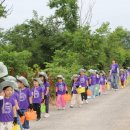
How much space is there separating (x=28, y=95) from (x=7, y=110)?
9.56 feet

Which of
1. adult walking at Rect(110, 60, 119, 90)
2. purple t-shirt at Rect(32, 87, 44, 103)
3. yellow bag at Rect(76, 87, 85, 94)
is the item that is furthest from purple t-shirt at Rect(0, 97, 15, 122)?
adult walking at Rect(110, 60, 119, 90)

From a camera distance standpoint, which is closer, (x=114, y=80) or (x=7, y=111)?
(x=7, y=111)

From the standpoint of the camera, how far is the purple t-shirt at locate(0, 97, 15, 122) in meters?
9.38

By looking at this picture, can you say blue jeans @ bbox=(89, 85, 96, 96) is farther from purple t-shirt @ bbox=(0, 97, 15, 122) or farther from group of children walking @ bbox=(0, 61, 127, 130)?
purple t-shirt @ bbox=(0, 97, 15, 122)

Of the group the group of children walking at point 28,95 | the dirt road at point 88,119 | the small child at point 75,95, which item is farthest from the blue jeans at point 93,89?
the dirt road at point 88,119

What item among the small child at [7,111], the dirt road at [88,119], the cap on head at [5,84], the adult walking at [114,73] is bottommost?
the dirt road at [88,119]

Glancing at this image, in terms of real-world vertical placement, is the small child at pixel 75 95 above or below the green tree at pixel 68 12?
below

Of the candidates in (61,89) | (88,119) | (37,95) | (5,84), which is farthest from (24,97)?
(61,89)

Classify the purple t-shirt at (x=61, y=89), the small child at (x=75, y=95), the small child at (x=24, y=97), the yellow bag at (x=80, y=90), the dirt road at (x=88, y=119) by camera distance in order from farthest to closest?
the yellow bag at (x=80, y=90) → the small child at (x=75, y=95) → the purple t-shirt at (x=61, y=89) → the dirt road at (x=88, y=119) → the small child at (x=24, y=97)

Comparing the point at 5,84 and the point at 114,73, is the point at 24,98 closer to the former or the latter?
the point at 5,84

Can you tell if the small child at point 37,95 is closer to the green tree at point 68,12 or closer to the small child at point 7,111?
the small child at point 7,111

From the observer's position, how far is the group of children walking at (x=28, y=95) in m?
9.38

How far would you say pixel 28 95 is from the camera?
1232 centimetres

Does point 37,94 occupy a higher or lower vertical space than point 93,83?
lower
